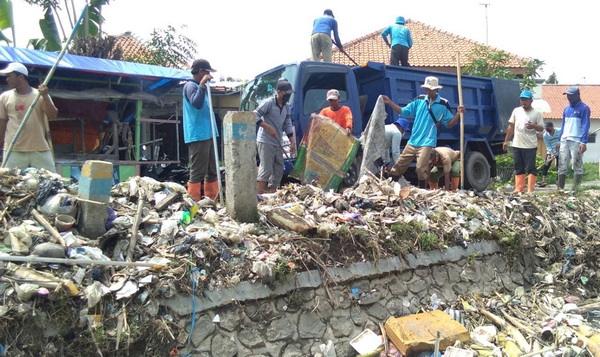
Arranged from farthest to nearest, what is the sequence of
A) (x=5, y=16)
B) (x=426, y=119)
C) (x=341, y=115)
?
(x=5, y=16) → (x=341, y=115) → (x=426, y=119)

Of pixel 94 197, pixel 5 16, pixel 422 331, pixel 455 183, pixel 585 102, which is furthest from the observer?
pixel 585 102

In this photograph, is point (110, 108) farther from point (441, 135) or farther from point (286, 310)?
point (286, 310)

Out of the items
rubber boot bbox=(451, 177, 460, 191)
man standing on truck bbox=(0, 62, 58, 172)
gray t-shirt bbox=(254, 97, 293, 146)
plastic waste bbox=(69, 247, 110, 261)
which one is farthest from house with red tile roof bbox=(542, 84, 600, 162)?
plastic waste bbox=(69, 247, 110, 261)

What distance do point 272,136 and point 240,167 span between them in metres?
1.61

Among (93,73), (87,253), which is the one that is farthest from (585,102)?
(87,253)

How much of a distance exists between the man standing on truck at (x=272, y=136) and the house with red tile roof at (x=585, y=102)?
2446 cm

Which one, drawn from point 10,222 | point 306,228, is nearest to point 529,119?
point 306,228

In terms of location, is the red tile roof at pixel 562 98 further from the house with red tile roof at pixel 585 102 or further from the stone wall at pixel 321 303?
the stone wall at pixel 321 303

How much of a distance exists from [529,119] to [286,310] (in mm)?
5553

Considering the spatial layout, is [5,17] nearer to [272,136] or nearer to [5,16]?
[5,16]

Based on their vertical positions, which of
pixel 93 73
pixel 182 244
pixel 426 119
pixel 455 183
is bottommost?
pixel 182 244

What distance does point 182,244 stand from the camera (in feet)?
12.5

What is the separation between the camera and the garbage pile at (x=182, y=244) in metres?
3.10

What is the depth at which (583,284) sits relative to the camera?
596 centimetres
